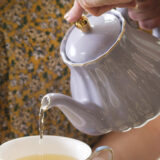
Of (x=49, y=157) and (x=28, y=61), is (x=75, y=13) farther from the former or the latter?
(x=28, y=61)

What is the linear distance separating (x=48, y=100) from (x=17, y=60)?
1.01 metres

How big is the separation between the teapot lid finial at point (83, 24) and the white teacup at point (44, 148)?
0.81ft

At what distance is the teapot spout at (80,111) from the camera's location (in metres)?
0.63

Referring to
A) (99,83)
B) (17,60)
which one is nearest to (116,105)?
(99,83)

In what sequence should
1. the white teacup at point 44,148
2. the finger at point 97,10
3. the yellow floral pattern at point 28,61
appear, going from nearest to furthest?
1. the finger at point 97,10
2. the white teacup at point 44,148
3. the yellow floral pattern at point 28,61

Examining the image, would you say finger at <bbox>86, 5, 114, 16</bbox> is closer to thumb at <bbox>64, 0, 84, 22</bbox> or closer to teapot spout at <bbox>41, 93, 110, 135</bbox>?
thumb at <bbox>64, 0, 84, 22</bbox>

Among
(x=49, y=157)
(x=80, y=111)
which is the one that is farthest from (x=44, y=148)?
(x=80, y=111)

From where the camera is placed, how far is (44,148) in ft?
2.54

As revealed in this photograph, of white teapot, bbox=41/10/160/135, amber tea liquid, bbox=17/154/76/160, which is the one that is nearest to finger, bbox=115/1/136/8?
white teapot, bbox=41/10/160/135

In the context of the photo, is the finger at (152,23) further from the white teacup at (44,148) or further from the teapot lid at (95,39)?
the white teacup at (44,148)

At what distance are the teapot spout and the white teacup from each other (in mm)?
67

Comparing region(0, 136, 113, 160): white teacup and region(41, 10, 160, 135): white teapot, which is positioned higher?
region(41, 10, 160, 135): white teapot

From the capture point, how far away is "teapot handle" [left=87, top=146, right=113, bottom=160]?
2.09 feet

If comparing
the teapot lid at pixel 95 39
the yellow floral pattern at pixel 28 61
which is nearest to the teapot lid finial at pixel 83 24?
the teapot lid at pixel 95 39
